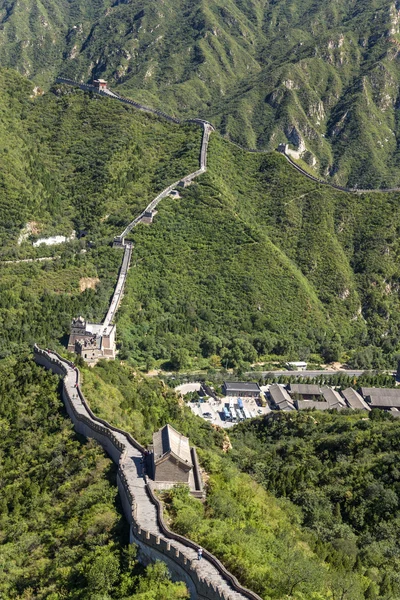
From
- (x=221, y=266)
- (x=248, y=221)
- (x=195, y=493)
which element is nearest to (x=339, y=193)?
(x=248, y=221)

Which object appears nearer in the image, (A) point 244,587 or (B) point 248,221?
(A) point 244,587

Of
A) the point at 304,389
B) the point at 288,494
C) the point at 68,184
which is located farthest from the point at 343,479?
the point at 68,184

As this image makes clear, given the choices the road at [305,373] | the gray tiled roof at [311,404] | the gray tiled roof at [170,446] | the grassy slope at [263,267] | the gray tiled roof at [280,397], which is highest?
the grassy slope at [263,267]

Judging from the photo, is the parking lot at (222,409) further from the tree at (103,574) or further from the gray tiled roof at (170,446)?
the tree at (103,574)

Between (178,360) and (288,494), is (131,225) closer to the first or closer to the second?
(178,360)

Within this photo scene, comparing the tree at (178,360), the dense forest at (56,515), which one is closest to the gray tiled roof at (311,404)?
the tree at (178,360)

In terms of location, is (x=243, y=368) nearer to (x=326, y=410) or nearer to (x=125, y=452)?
(x=326, y=410)
